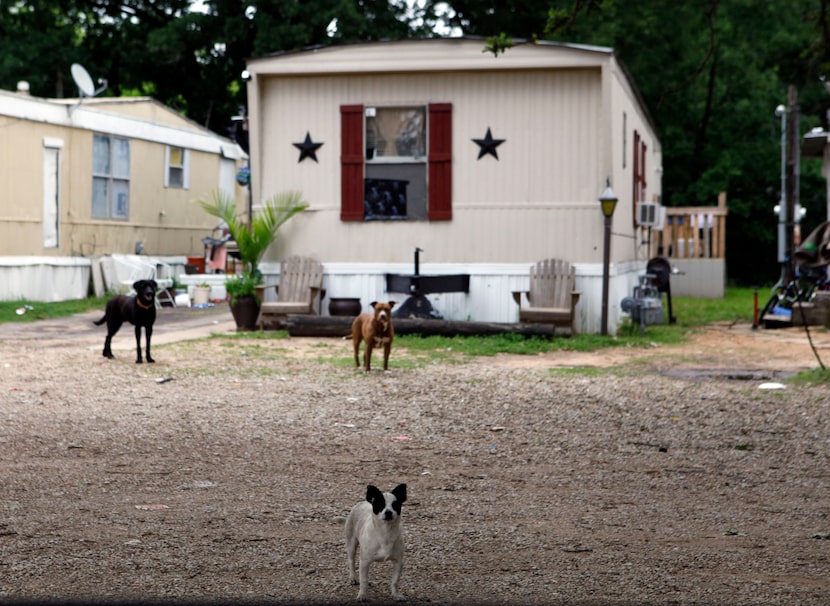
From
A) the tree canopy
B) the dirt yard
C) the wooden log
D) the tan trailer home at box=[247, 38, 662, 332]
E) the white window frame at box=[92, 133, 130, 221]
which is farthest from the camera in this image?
the tree canopy

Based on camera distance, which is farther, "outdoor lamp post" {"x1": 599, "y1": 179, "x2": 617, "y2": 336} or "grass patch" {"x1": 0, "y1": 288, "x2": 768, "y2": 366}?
"outdoor lamp post" {"x1": 599, "y1": 179, "x2": 617, "y2": 336}

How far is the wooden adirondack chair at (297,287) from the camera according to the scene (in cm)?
1574

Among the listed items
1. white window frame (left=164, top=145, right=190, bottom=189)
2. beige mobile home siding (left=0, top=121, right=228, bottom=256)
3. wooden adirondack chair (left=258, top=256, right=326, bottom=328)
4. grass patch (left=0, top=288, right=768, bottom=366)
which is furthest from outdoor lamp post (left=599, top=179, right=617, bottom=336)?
white window frame (left=164, top=145, right=190, bottom=189)

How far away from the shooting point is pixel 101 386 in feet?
34.1

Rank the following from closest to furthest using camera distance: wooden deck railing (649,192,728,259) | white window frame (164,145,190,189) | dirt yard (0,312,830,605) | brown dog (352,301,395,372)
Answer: dirt yard (0,312,830,605), brown dog (352,301,395,372), white window frame (164,145,190,189), wooden deck railing (649,192,728,259)

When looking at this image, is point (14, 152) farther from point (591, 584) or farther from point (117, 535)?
point (591, 584)

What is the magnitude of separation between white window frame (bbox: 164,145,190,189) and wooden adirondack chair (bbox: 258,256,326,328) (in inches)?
348

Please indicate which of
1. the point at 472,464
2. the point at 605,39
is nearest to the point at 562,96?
the point at 472,464

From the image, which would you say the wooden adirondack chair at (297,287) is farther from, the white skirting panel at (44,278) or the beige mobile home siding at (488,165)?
the white skirting panel at (44,278)

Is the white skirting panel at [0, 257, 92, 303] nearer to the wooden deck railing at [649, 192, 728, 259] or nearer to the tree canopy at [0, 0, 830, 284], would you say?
the tree canopy at [0, 0, 830, 284]

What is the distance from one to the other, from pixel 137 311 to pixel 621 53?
2152cm

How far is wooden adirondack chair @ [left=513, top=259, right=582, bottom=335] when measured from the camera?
49.7ft

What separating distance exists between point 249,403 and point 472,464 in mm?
2904

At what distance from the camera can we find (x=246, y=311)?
1590 centimetres
